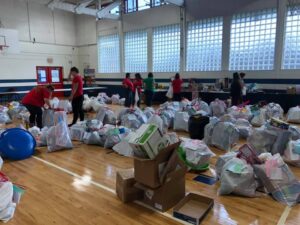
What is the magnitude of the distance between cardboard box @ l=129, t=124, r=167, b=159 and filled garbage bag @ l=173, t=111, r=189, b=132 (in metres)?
3.21

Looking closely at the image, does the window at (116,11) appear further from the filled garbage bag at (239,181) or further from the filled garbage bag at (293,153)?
the filled garbage bag at (239,181)

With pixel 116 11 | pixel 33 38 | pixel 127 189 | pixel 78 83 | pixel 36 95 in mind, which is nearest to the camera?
pixel 127 189

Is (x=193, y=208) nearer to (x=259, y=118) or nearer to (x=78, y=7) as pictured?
(x=259, y=118)

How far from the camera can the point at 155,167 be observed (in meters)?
2.20

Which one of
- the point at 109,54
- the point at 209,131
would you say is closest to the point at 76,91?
the point at 209,131

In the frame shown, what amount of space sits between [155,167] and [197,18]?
27.5 ft

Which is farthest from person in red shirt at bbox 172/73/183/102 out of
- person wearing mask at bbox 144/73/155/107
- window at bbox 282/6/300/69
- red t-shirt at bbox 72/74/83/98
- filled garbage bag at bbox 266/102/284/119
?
red t-shirt at bbox 72/74/83/98

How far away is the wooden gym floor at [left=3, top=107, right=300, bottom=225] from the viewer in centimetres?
223

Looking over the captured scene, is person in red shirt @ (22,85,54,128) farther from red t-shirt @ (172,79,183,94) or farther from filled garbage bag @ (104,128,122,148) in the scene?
red t-shirt @ (172,79,183,94)

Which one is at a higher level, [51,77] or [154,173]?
[51,77]

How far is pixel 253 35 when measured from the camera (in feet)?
26.9

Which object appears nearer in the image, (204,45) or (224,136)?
(224,136)

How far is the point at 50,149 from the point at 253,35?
708 centimetres

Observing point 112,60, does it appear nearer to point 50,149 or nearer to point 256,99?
point 256,99
